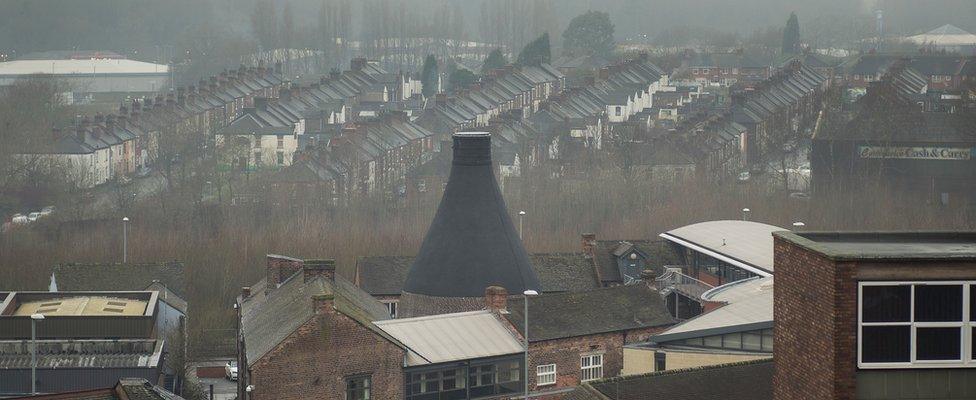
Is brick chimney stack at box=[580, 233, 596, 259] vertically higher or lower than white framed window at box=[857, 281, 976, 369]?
lower

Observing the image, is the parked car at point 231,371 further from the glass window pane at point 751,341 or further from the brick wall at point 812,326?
the brick wall at point 812,326

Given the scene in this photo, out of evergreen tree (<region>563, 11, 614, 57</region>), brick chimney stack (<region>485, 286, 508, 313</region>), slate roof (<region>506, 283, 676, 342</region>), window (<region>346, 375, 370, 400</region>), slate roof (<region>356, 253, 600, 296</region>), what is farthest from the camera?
evergreen tree (<region>563, 11, 614, 57</region>)

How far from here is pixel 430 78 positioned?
108 metres

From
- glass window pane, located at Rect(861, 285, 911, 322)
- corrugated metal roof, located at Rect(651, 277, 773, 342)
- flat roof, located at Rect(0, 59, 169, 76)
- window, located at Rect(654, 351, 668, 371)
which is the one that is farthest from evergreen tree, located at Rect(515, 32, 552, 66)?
glass window pane, located at Rect(861, 285, 911, 322)

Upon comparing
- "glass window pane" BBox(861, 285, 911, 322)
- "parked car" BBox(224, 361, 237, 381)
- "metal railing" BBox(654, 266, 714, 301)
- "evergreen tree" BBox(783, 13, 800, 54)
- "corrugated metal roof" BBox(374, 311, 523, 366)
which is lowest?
"parked car" BBox(224, 361, 237, 381)

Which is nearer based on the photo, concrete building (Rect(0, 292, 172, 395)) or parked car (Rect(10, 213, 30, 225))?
concrete building (Rect(0, 292, 172, 395))

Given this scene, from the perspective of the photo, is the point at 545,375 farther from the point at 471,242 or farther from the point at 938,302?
the point at 938,302

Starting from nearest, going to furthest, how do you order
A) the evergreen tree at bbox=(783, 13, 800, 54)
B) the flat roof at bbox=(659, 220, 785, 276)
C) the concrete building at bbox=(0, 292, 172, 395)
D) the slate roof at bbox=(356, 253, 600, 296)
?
1. the concrete building at bbox=(0, 292, 172, 395)
2. the flat roof at bbox=(659, 220, 785, 276)
3. the slate roof at bbox=(356, 253, 600, 296)
4. the evergreen tree at bbox=(783, 13, 800, 54)

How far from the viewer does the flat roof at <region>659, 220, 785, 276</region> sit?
124 feet

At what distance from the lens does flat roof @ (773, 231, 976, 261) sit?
44.1 ft

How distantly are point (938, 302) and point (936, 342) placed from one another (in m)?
0.32

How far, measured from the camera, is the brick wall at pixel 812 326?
13352 mm

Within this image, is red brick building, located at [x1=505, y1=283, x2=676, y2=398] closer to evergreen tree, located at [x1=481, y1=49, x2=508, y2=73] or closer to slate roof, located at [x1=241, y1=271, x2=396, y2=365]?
slate roof, located at [x1=241, y1=271, x2=396, y2=365]

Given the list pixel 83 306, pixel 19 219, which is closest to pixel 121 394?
pixel 83 306
